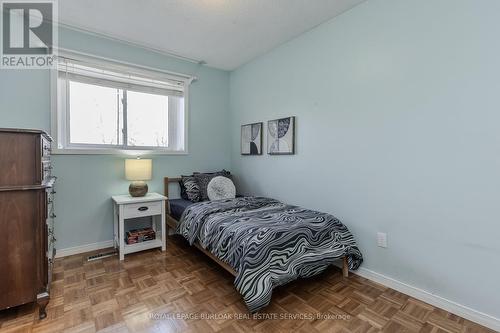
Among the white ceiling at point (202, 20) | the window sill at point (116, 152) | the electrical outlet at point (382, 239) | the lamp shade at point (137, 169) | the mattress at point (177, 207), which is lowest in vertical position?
the electrical outlet at point (382, 239)

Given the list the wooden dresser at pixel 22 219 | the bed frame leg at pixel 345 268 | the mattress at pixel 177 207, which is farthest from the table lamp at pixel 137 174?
the bed frame leg at pixel 345 268

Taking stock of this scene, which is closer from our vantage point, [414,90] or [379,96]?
[414,90]

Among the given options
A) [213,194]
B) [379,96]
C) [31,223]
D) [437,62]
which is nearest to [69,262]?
[31,223]

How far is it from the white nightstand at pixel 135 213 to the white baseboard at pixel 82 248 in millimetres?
128

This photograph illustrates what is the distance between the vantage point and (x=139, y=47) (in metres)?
3.04

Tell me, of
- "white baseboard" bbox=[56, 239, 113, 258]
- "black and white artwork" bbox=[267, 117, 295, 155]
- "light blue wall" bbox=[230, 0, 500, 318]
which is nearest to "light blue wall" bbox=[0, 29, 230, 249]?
"white baseboard" bbox=[56, 239, 113, 258]

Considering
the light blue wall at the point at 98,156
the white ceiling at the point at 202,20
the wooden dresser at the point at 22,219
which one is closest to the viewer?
the wooden dresser at the point at 22,219

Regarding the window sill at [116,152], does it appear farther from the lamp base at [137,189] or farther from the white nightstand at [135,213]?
the white nightstand at [135,213]

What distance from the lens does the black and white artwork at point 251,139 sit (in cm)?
334

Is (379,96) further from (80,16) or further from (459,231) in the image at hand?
(80,16)

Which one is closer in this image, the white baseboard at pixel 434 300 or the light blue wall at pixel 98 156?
the white baseboard at pixel 434 300

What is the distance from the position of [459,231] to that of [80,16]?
372cm

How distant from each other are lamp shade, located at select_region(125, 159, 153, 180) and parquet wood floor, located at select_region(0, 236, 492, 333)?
986mm

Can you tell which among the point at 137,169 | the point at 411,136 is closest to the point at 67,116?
the point at 137,169
